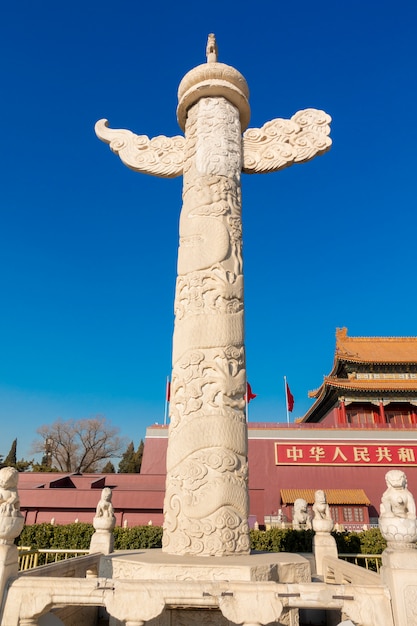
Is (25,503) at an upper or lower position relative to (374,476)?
lower

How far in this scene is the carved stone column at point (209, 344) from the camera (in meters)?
3.65

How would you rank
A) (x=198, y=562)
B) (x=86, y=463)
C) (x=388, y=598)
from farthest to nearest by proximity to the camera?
1. (x=86, y=463)
2. (x=198, y=562)
3. (x=388, y=598)

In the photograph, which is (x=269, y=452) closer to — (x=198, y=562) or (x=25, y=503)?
(x=25, y=503)

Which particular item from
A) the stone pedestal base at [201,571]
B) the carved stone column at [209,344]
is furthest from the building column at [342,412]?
the stone pedestal base at [201,571]

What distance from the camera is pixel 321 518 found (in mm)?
5258

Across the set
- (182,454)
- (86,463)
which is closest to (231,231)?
(182,454)

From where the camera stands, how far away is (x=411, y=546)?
2.51 metres

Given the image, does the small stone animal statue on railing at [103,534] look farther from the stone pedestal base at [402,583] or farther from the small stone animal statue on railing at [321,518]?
the stone pedestal base at [402,583]

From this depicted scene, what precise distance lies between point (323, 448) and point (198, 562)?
1227cm

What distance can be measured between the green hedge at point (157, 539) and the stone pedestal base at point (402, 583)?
213 inches

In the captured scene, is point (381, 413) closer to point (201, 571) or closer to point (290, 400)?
point (290, 400)

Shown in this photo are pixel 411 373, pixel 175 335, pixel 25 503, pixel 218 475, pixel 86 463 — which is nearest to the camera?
pixel 218 475

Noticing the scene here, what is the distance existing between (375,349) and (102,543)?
55.1ft

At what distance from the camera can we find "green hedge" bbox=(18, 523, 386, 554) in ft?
24.0
